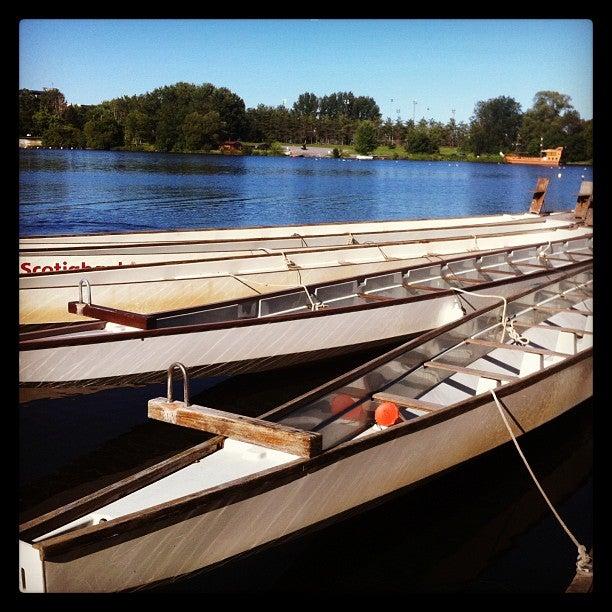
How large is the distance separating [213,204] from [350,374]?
24.4 m

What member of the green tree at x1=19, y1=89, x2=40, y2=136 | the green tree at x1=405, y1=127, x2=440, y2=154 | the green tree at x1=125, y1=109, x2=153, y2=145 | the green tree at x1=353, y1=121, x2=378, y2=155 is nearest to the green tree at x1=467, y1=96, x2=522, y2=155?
the green tree at x1=405, y1=127, x2=440, y2=154

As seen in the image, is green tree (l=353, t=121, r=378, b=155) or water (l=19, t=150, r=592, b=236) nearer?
water (l=19, t=150, r=592, b=236)

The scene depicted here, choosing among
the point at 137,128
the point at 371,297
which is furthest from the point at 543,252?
the point at 137,128

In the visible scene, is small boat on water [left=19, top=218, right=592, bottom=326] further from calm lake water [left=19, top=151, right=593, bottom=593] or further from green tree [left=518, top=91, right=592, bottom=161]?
green tree [left=518, top=91, right=592, bottom=161]

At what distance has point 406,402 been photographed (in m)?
5.69

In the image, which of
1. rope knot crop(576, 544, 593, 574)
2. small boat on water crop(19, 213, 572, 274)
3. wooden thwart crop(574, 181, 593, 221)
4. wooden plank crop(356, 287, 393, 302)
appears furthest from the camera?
wooden thwart crop(574, 181, 593, 221)

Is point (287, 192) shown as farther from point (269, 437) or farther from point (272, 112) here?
point (272, 112)

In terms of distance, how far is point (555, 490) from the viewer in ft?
21.0

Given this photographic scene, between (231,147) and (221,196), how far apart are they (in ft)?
140

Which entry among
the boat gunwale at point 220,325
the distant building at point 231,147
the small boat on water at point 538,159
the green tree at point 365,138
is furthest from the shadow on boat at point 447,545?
the green tree at point 365,138

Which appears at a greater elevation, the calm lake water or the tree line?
the tree line

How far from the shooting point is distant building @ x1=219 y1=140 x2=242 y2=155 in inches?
2792

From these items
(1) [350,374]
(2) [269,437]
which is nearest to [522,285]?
(1) [350,374]
